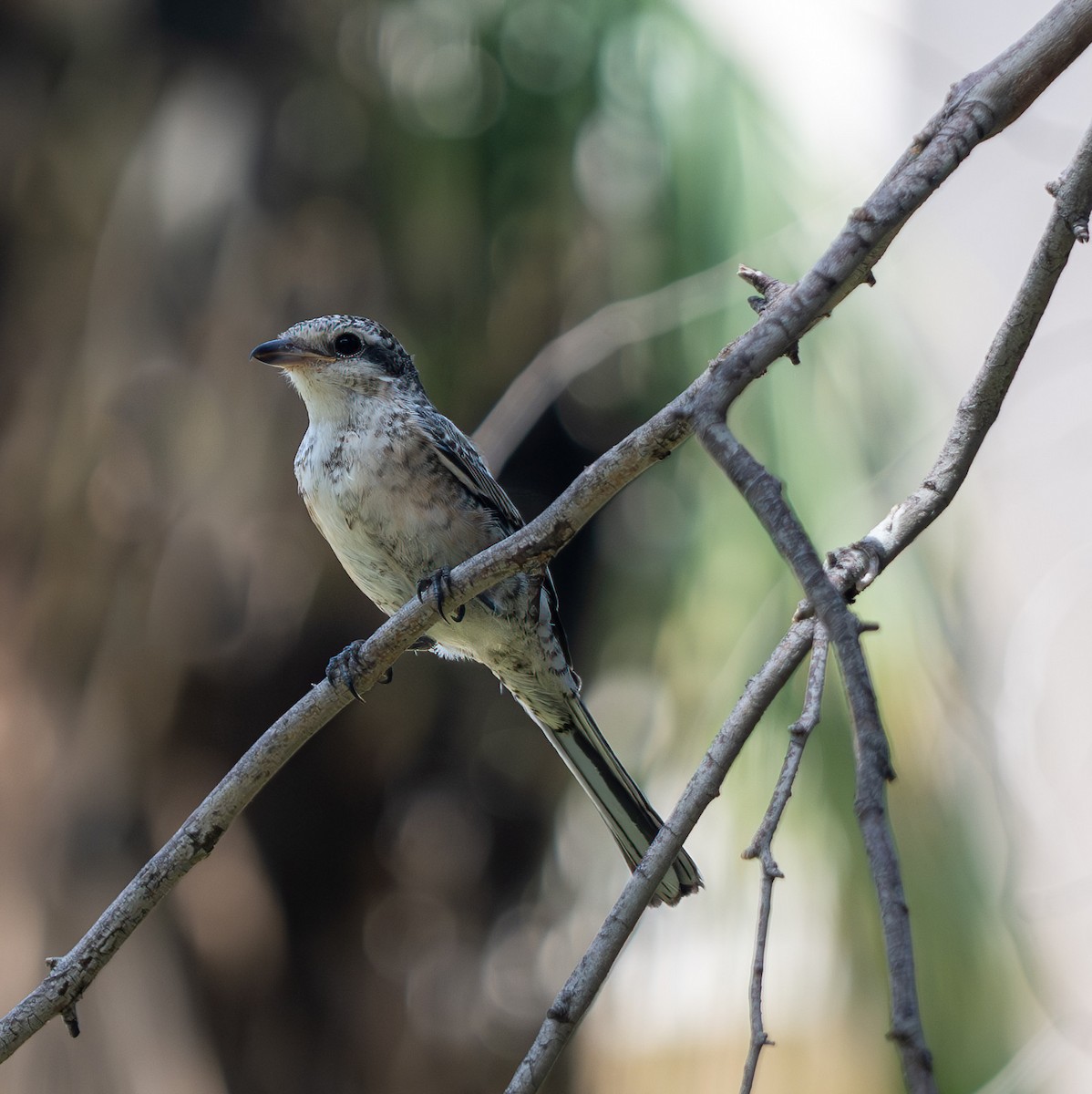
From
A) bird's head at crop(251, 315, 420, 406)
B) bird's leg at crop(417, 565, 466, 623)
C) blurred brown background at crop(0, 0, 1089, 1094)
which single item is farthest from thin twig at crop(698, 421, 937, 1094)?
blurred brown background at crop(0, 0, 1089, 1094)

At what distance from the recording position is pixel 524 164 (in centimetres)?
562

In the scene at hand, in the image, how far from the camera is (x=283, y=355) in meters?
3.54

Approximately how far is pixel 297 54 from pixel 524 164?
1.25m

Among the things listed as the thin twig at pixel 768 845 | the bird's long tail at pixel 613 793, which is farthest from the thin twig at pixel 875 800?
the bird's long tail at pixel 613 793

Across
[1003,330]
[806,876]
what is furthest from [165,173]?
[1003,330]

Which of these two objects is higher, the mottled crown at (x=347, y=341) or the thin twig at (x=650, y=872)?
the mottled crown at (x=347, y=341)

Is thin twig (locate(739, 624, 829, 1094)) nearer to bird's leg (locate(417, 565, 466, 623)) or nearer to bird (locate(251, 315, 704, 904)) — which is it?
bird's leg (locate(417, 565, 466, 623))

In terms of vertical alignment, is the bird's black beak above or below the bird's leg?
above

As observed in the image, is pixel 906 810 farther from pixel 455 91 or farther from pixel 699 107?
pixel 455 91

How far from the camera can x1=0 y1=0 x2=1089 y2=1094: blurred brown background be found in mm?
5234

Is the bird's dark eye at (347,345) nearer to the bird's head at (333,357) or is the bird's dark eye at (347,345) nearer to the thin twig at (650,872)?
the bird's head at (333,357)

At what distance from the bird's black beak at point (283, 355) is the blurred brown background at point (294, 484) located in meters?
1.79

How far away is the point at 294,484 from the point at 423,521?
93.9 inches

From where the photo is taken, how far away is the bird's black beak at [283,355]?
3518 mm
